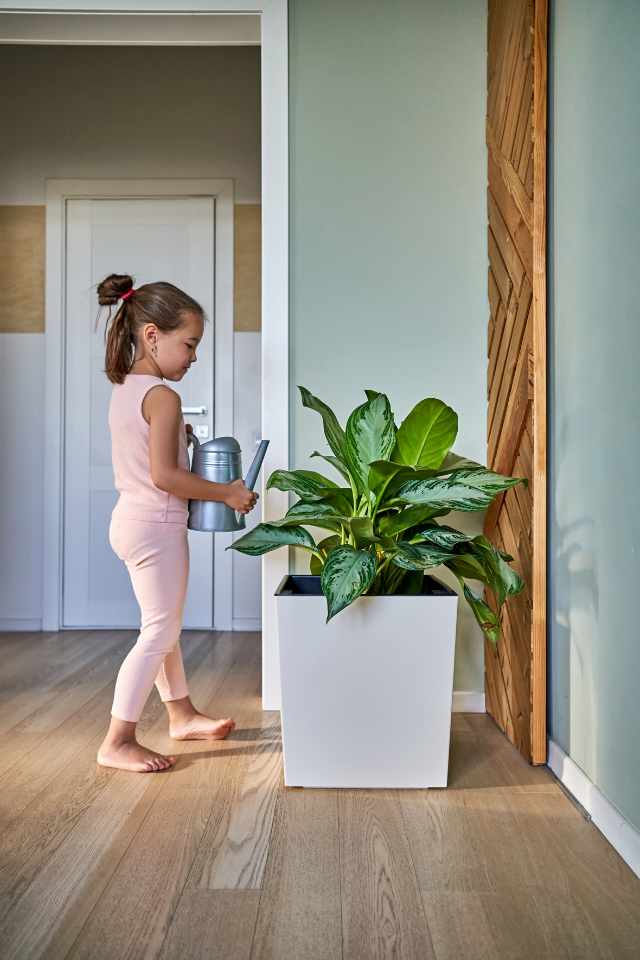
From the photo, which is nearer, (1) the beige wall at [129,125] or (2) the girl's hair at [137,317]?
(2) the girl's hair at [137,317]

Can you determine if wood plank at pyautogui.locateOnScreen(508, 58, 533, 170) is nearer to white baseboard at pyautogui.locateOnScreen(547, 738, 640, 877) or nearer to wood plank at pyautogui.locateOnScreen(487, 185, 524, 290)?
wood plank at pyautogui.locateOnScreen(487, 185, 524, 290)

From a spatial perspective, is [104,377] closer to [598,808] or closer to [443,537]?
[443,537]

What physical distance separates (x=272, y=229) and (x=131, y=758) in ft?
4.67

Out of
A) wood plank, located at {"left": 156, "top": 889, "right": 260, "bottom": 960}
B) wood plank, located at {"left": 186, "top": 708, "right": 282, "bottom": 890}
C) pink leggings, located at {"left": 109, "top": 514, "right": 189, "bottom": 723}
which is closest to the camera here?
wood plank, located at {"left": 156, "top": 889, "right": 260, "bottom": 960}

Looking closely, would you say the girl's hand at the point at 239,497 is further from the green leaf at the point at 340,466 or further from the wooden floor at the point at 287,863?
the wooden floor at the point at 287,863

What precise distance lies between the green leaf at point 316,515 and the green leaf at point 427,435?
0.19m

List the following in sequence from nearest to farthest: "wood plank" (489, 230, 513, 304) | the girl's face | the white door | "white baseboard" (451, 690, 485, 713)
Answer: the girl's face
"wood plank" (489, 230, 513, 304)
"white baseboard" (451, 690, 485, 713)
the white door

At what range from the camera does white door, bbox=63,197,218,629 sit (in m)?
3.61

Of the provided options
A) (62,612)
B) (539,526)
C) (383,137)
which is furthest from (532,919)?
(62,612)

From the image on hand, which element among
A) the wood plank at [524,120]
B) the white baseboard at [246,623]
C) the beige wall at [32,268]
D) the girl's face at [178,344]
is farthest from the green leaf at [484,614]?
the beige wall at [32,268]

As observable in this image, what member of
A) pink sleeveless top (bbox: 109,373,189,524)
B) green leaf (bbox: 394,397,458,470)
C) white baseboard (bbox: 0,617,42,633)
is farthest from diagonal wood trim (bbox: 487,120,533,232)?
white baseboard (bbox: 0,617,42,633)

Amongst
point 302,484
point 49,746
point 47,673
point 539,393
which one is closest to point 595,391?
point 539,393

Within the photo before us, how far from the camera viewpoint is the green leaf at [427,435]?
184 cm

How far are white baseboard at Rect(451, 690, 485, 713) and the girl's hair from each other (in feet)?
4.06
